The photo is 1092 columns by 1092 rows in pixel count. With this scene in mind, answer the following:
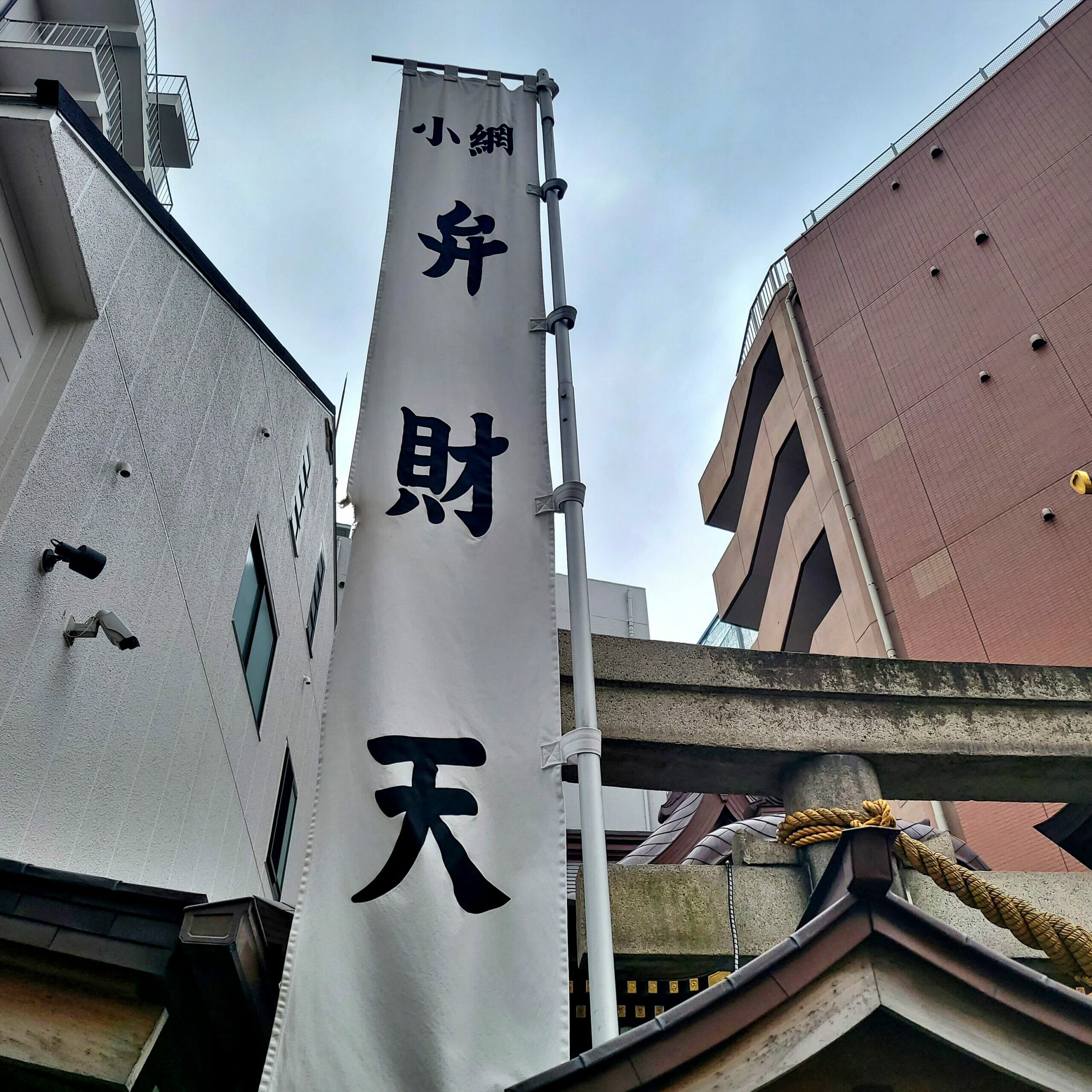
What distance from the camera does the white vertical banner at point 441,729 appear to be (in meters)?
3.39

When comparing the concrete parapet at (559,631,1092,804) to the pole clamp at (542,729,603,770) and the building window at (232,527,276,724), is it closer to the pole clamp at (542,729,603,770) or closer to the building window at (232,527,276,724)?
the pole clamp at (542,729,603,770)

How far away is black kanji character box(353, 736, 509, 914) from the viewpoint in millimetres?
3672

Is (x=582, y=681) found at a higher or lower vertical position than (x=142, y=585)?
lower

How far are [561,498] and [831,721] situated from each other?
88.4 inches

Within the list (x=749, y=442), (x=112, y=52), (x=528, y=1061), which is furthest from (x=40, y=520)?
(x=749, y=442)

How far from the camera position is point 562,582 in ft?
89.4

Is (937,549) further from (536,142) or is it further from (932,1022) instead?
(932,1022)

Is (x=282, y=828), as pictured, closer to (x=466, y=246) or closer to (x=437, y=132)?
(x=466, y=246)

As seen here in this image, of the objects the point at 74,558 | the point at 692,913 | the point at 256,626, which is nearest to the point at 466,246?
the point at 74,558

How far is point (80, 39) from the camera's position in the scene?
58.7ft

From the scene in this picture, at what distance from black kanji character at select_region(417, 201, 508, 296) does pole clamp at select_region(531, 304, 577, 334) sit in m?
0.56

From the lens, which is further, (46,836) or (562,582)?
(562,582)

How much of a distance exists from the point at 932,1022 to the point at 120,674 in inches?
236

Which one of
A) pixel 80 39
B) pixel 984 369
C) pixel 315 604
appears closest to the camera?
pixel 315 604
